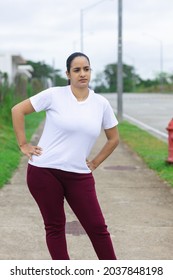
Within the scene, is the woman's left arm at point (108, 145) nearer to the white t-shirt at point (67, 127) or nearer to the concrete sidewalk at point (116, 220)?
the white t-shirt at point (67, 127)

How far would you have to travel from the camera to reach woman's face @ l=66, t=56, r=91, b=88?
420 cm

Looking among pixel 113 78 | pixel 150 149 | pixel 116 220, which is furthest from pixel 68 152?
pixel 113 78

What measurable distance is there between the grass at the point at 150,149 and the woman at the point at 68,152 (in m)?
4.39

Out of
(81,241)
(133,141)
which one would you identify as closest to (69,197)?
(81,241)

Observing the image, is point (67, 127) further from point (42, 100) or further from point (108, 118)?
point (108, 118)

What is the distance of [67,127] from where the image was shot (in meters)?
4.11

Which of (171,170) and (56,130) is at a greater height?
(56,130)

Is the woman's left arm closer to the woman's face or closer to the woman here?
the woman

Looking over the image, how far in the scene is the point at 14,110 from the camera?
4.28m

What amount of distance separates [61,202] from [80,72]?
93 centimetres

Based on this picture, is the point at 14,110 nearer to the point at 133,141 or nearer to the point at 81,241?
the point at 81,241

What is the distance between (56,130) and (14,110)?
363 mm

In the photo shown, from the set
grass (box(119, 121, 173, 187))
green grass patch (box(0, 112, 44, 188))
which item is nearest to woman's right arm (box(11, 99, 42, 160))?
green grass patch (box(0, 112, 44, 188))

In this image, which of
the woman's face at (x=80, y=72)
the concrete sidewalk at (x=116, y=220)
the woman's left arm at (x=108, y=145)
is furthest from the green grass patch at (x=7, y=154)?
the woman's face at (x=80, y=72)
